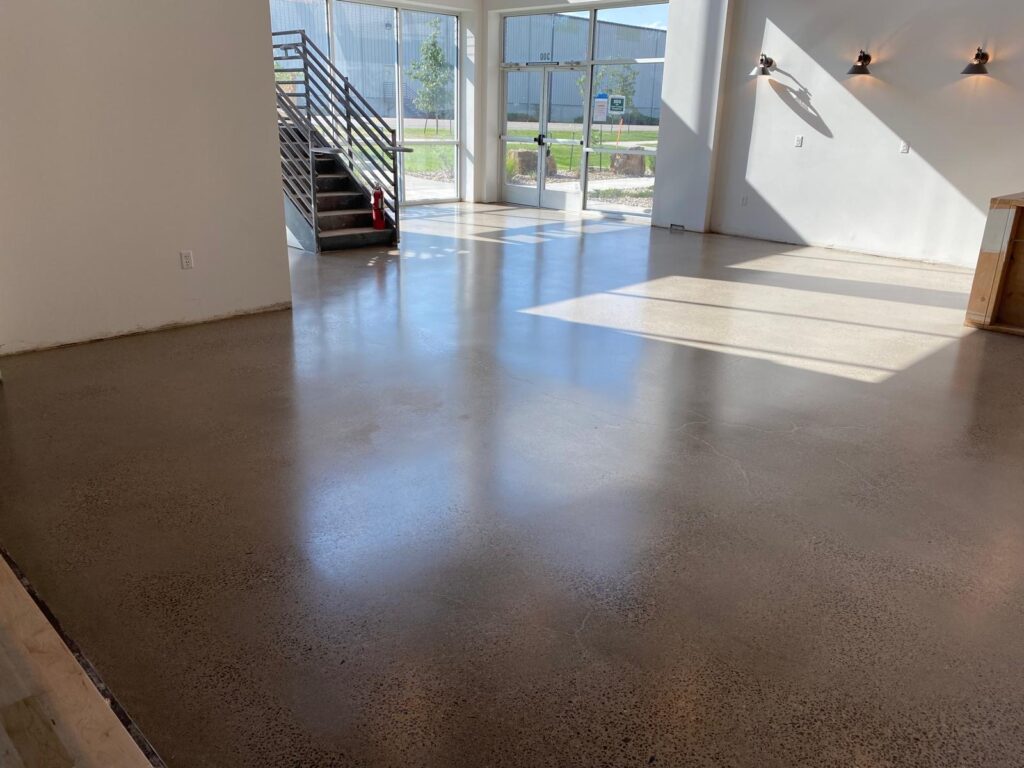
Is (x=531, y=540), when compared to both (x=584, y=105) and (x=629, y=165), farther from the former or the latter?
(x=584, y=105)

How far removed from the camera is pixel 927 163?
299 inches

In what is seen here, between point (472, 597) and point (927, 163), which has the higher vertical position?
point (927, 163)

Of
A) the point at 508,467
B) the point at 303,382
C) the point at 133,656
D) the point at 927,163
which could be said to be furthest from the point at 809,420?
the point at 927,163

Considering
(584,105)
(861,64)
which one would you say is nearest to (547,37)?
(584,105)

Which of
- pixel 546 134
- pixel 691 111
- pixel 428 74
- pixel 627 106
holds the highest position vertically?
pixel 428 74

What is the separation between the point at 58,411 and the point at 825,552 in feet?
11.2

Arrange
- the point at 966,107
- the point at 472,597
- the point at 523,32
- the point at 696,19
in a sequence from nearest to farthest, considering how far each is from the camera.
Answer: the point at 472,597, the point at 966,107, the point at 696,19, the point at 523,32

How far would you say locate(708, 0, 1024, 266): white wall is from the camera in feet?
23.3

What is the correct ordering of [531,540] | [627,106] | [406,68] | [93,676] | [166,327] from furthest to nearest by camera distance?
[406,68]
[627,106]
[166,327]
[531,540]
[93,676]

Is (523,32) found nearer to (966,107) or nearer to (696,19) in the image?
(696,19)

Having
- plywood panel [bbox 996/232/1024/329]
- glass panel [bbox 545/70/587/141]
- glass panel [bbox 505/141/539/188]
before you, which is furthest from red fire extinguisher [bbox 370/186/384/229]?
plywood panel [bbox 996/232/1024/329]

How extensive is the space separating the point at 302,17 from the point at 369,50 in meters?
1.09

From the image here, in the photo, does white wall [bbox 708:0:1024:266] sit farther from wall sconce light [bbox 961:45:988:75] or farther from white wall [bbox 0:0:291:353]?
white wall [bbox 0:0:291:353]

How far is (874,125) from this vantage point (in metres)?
7.89
